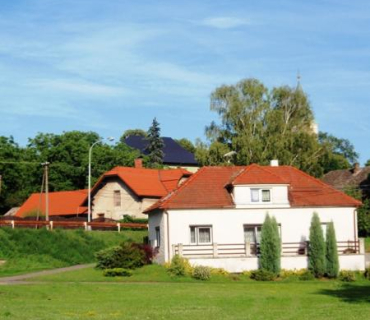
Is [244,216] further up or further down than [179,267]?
further up

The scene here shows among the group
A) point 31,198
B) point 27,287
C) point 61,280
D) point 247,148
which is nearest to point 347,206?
point 61,280

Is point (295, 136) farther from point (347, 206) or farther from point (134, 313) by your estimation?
point (134, 313)

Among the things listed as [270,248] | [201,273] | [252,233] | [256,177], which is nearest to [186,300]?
[201,273]

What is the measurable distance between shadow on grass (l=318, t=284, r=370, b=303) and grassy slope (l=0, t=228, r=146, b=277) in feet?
57.2

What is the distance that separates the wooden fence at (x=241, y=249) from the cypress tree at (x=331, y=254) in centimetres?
167

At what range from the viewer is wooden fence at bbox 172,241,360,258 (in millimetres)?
42875

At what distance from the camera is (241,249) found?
4388cm

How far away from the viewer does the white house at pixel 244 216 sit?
44.0 metres

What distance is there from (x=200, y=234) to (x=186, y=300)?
17141mm

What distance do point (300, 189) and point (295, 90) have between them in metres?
33.1

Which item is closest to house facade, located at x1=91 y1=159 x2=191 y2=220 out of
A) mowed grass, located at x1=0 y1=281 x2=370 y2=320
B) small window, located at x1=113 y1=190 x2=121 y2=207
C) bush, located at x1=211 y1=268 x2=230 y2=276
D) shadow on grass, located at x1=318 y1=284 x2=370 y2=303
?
small window, located at x1=113 y1=190 x2=121 y2=207

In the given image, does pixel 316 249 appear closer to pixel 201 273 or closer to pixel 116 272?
pixel 201 273

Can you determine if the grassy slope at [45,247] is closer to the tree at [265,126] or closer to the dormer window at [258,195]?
the dormer window at [258,195]

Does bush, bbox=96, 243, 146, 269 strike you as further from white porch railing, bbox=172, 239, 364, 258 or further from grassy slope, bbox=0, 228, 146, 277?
grassy slope, bbox=0, 228, 146, 277
